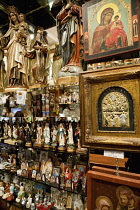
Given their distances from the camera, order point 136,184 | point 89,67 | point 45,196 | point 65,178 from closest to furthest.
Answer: point 136,184
point 89,67
point 65,178
point 45,196

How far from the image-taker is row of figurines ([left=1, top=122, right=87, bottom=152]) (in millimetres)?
1453

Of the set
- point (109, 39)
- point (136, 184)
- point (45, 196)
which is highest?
point (109, 39)

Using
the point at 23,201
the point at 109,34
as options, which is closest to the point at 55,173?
the point at 23,201

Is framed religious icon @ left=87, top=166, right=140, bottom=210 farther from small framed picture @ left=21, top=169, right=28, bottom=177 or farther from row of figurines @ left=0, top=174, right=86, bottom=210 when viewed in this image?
small framed picture @ left=21, top=169, right=28, bottom=177

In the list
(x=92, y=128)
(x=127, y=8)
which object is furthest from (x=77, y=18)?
(x=92, y=128)

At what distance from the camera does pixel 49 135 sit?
1575 mm

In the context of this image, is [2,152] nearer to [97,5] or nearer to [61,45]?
[61,45]

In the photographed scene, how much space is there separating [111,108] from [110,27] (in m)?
0.55

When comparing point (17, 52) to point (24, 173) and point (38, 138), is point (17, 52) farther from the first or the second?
point (24, 173)

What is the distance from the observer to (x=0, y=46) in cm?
205

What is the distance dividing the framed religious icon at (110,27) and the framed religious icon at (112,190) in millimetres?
742

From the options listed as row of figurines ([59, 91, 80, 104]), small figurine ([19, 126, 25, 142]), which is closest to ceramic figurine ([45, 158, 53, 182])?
small figurine ([19, 126, 25, 142])

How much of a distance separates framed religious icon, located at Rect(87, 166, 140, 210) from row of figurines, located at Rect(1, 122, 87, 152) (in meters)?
0.42

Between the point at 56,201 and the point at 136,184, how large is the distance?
1.03 meters
